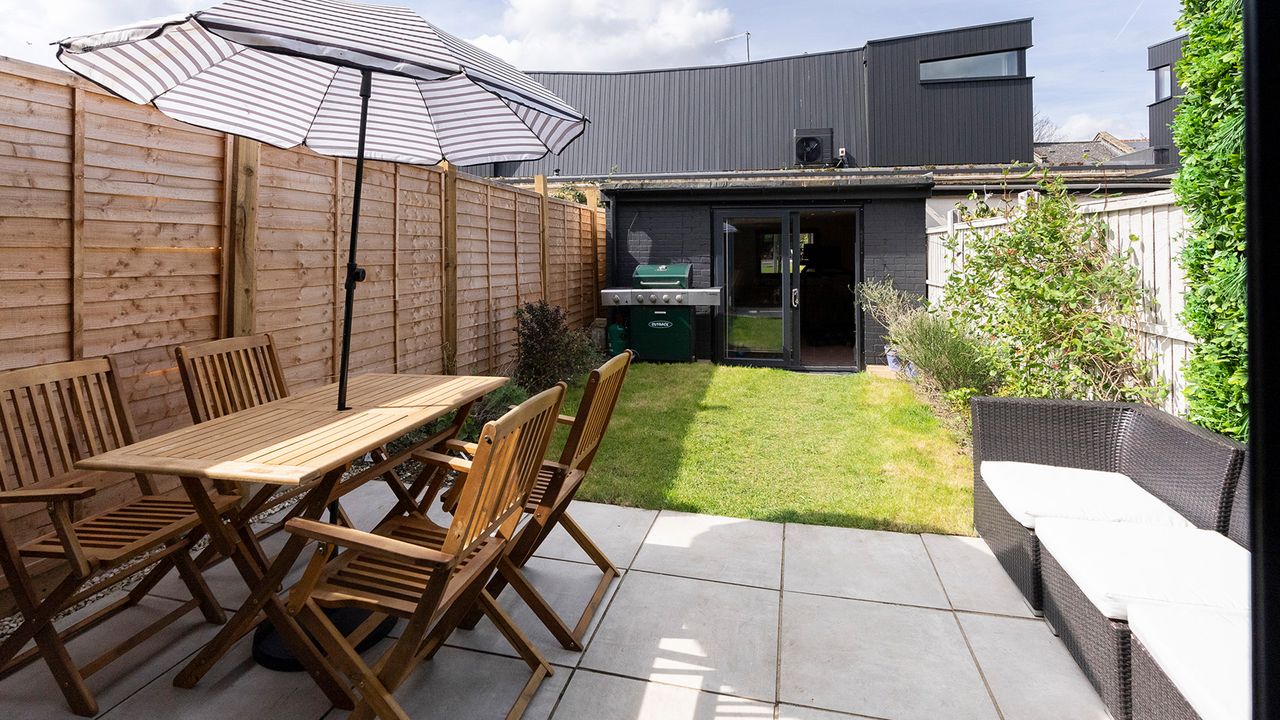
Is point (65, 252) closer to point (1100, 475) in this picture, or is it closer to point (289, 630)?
point (289, 630)

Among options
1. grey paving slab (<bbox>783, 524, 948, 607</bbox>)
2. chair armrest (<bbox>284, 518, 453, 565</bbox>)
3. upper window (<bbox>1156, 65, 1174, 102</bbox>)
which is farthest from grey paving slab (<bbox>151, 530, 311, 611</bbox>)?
upper window (<bbox>1156, 65, 1174, 102</bbox>)

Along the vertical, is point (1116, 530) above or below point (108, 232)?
below

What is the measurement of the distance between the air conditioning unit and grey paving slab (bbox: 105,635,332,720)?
16285 millimetres

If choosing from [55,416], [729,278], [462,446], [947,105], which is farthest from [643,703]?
[947,105]

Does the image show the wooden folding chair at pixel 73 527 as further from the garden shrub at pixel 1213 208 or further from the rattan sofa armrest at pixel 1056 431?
the garden shrub at pixel 1213 208

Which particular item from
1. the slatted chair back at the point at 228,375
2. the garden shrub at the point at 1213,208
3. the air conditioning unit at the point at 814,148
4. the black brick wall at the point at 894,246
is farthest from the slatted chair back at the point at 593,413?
the air conditioning unit at the point at 814,148

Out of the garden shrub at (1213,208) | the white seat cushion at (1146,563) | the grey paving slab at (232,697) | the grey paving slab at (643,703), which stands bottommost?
the grey paving slab at (643,703)

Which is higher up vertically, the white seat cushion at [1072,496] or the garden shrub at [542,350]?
the garden shrub at [542,350]

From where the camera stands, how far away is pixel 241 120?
3.13 m

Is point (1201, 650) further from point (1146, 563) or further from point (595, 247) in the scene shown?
point (595, 247)

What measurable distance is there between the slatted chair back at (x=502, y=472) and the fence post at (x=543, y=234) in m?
6.29

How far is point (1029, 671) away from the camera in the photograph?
2465 millimetres

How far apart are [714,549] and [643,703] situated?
129 centimetres

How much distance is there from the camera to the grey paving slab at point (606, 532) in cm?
346
